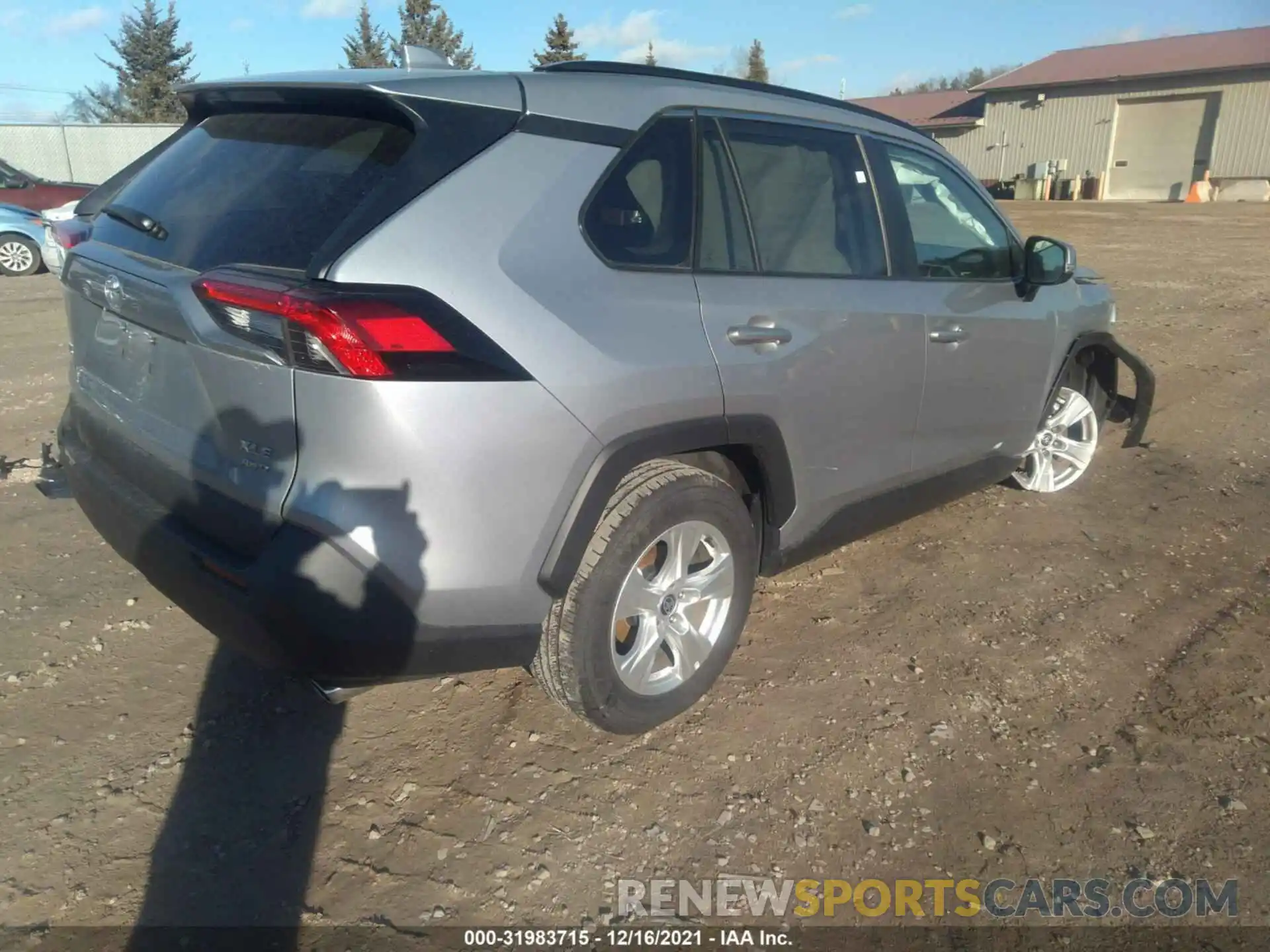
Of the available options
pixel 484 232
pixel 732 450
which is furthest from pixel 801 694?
pixel 484 232

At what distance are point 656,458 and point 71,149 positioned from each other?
28360 millimetres

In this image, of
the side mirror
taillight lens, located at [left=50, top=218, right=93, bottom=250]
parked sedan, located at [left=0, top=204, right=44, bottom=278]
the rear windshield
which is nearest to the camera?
the rear windshield

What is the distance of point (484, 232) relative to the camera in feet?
7.47

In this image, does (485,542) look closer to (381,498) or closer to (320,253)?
(381,498)

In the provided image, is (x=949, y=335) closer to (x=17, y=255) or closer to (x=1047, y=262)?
(x=1047, y=262)

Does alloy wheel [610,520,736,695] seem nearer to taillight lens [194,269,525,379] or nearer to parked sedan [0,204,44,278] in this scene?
taillight lens [194,269,525,379]

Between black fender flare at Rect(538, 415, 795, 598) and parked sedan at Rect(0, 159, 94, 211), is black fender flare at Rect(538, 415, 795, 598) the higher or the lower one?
the higher one

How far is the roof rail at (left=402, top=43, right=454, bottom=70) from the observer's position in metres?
2.92

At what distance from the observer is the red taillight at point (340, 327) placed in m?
2.08

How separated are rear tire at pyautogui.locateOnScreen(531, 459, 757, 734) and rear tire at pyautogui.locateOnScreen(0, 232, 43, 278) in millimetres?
14756

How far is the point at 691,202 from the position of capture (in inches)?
111

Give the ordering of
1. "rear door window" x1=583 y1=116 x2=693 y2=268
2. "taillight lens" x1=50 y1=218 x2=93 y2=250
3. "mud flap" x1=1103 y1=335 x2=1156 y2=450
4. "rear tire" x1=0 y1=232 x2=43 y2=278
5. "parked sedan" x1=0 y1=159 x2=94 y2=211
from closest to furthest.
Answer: "rear door window" x1=583 y1=116 x2=693 y2=268, "taillight lens" x1=50 y1=218 x2=93 y2=250, "mud flap" x1=1103 y1=335 x2=1156 y2=450, "rear tire" x1=0 y1=232 x2=43 y2=278, "parked sedan" x1=0 y1=159 x2=94 y2=211

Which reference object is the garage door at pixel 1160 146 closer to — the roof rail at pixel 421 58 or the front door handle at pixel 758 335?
the front door handle at pixel 758 335

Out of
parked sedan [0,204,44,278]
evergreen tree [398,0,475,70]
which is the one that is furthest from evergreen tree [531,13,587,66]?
parked sedan [0,204,44,278]
